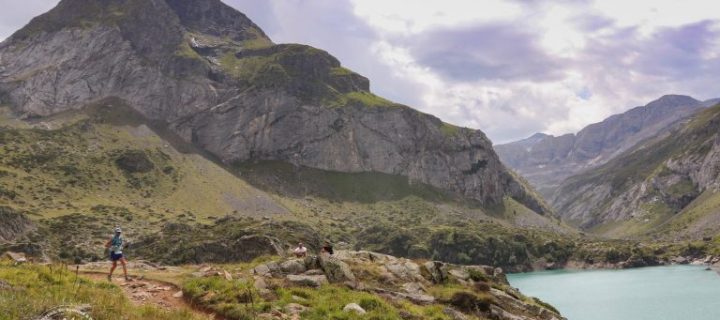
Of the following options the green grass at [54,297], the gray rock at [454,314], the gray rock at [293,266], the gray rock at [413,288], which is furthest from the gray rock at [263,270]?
the gray rock at [454,314]

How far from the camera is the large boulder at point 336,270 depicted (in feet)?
108

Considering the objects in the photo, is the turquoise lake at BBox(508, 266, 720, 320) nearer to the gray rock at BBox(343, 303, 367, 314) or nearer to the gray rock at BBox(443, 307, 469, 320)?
the gray rock at BBox(443, 307, 469, 320)

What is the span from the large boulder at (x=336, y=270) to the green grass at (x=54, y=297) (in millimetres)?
12067

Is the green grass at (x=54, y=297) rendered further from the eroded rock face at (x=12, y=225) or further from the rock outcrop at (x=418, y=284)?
the eroded rock face at (x=12, y=225)

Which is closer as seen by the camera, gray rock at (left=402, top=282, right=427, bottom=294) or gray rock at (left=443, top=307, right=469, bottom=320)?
gray rock at (left=443, top=307, right=469, bottom=320)

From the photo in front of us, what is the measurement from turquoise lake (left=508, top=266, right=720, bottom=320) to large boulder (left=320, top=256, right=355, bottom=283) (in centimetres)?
8070

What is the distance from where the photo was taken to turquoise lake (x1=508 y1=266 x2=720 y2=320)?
101m

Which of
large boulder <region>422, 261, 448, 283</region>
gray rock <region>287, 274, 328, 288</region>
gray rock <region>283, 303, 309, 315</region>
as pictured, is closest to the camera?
gray rock <region>283, 303, 309, 315</region>

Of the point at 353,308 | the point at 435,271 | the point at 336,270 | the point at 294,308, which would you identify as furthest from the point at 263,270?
the point at 435,271

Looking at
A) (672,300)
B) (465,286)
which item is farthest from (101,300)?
(672,300)

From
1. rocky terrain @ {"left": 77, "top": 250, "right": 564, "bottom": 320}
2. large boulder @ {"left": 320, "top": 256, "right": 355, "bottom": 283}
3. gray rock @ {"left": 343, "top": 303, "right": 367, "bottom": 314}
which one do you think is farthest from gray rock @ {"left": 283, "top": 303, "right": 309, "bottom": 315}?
large boulder @ {"left": 320, "top": 256, "right": 355, "bottom": 283}

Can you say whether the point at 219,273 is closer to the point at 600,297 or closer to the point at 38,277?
the point at 38,277

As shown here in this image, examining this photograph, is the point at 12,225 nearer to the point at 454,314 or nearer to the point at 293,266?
the point at 293,266

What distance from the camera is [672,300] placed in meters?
121
